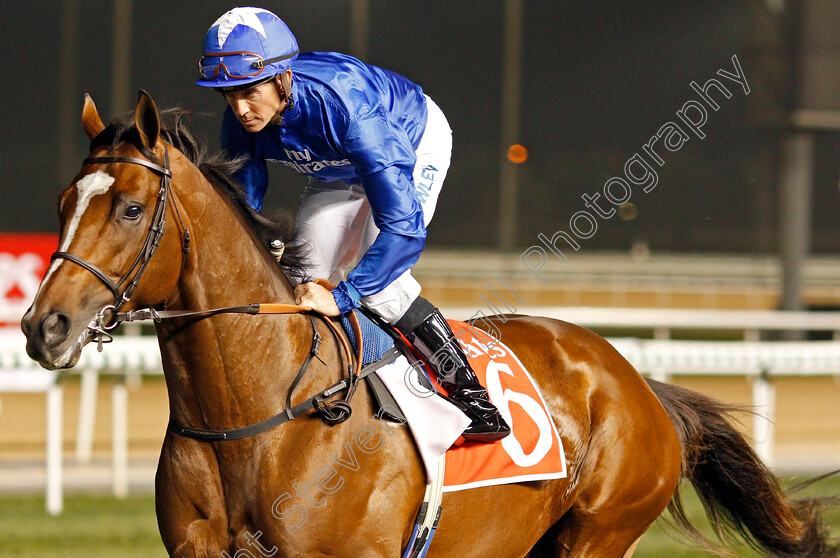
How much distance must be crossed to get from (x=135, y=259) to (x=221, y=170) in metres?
0.40

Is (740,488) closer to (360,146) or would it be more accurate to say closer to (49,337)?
(360,146)

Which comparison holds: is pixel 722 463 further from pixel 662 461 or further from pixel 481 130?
pixel 481 130

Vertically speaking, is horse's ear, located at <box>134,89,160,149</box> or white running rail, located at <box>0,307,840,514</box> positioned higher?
horse's ear, located at <box>134,89,160,149</box>

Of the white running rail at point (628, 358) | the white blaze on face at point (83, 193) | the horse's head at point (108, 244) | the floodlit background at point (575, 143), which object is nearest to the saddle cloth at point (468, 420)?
the horse's head at point (108, 244)

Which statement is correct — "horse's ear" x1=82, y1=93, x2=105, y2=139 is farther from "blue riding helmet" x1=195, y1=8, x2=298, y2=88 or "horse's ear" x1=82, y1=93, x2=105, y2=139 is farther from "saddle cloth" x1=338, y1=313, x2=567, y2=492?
"saddle cloth" x1=338, y1=313, x2=567, y2=492

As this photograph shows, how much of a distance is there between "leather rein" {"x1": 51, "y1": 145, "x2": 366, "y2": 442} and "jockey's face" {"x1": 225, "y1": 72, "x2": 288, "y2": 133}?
259mm

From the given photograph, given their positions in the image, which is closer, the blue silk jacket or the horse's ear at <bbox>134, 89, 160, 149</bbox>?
the horse's ear at <bbox>134, 89, 160, 149</bbox>

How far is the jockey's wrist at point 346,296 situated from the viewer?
2133 millimetres

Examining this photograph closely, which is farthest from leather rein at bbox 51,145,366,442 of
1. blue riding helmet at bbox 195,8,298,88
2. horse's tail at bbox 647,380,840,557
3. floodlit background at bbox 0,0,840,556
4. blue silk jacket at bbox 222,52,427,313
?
floodlit background at bbox 0,0,840,556

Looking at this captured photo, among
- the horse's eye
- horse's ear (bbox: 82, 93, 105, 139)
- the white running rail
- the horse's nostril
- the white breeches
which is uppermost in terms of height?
horse's ear (bbox: 82, 93, 105, 139)

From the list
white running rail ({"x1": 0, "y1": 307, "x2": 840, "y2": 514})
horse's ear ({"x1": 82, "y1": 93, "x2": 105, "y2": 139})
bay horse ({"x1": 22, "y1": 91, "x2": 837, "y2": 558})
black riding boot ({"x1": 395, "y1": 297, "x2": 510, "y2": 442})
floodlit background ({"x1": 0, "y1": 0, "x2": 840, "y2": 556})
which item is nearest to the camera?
bay horse ({"x1": 22, "y1": 91, "x2": 837, "y2": 558})

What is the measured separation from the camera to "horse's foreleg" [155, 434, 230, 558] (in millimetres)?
1968

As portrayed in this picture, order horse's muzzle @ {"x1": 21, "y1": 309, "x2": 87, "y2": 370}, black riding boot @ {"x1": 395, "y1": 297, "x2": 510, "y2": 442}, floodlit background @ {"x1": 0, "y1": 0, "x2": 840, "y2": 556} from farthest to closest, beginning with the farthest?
floodlit background @ {"x1": 0, "y1": 0, "x2": 840, "y2": 556} < black riding boot @ {"x1": 395, "y1": 297, "x2": 510, "y2": 442} < horse's muzzle @ {"x1": 21, "y1": 309, "x2": 87, "y2": 370}

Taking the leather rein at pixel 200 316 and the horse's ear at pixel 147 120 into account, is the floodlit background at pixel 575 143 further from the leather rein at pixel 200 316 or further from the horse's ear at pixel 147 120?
the horse's ear at pixel 147 120
